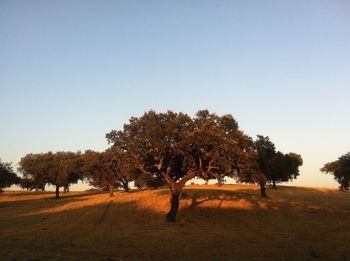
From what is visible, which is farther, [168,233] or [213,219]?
[213,219]

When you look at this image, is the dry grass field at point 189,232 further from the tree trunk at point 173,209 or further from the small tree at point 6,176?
the small tree at point 6,176

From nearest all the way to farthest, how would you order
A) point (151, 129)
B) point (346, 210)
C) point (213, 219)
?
point (151, 129) < point (213, 219) < point (346, 210)

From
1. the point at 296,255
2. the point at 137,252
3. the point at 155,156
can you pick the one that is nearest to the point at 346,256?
the point at 296,255

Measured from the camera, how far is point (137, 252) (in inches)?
945

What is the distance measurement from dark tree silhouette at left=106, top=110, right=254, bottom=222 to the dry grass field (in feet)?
18.8

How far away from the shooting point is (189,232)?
114ft

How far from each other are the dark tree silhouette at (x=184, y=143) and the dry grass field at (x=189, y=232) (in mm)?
5732

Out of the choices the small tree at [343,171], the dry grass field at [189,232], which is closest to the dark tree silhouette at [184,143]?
the dry grass field at [189,232]

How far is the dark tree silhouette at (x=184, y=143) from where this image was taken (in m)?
39.5

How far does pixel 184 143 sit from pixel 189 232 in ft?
29.9

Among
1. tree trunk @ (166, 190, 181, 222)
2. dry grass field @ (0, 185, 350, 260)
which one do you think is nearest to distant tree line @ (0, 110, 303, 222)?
tree trunk @ (166, 190, 181, 222)

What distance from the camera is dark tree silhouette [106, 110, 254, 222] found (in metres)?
39.5

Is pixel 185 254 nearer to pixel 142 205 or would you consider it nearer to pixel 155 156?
pixel 155 156

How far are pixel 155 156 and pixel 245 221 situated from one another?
478 inches
